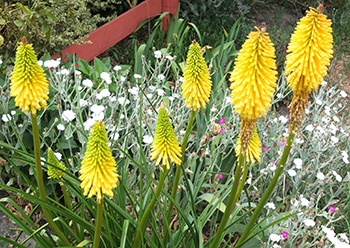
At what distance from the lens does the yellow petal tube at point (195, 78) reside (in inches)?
55.7

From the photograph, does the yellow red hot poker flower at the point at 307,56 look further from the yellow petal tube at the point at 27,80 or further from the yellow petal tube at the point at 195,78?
the yellow petal tube at the point at 27,80

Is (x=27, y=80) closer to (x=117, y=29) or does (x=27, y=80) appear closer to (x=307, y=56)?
(x=307, y=56)

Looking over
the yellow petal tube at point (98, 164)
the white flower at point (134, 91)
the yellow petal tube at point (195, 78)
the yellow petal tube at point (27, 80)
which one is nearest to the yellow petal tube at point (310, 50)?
the yellow petal tube at point (195, 78)

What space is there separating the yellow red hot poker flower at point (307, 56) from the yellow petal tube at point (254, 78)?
84 mm

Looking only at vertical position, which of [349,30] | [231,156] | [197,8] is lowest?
[231,156]

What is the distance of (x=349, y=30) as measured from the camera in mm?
6180

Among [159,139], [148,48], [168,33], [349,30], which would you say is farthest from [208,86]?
[349,30]

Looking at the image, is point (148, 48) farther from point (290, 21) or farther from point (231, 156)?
point (290, 21)

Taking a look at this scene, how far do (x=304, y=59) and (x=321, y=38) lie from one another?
82 millimetres

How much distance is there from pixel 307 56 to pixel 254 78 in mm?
182

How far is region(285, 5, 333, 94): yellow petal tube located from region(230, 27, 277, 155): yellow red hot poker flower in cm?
8

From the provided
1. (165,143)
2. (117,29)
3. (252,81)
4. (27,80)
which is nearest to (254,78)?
(252,81)

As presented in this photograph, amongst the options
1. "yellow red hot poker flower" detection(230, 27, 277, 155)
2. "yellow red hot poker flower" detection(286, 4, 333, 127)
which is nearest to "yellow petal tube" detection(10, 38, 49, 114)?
"yellow red hot poker flower" detection(230, 27, 277, 155)

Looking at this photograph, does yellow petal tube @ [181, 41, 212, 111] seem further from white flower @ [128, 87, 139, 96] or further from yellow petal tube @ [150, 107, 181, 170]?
white flower @ [128, 87, 139, 96]
